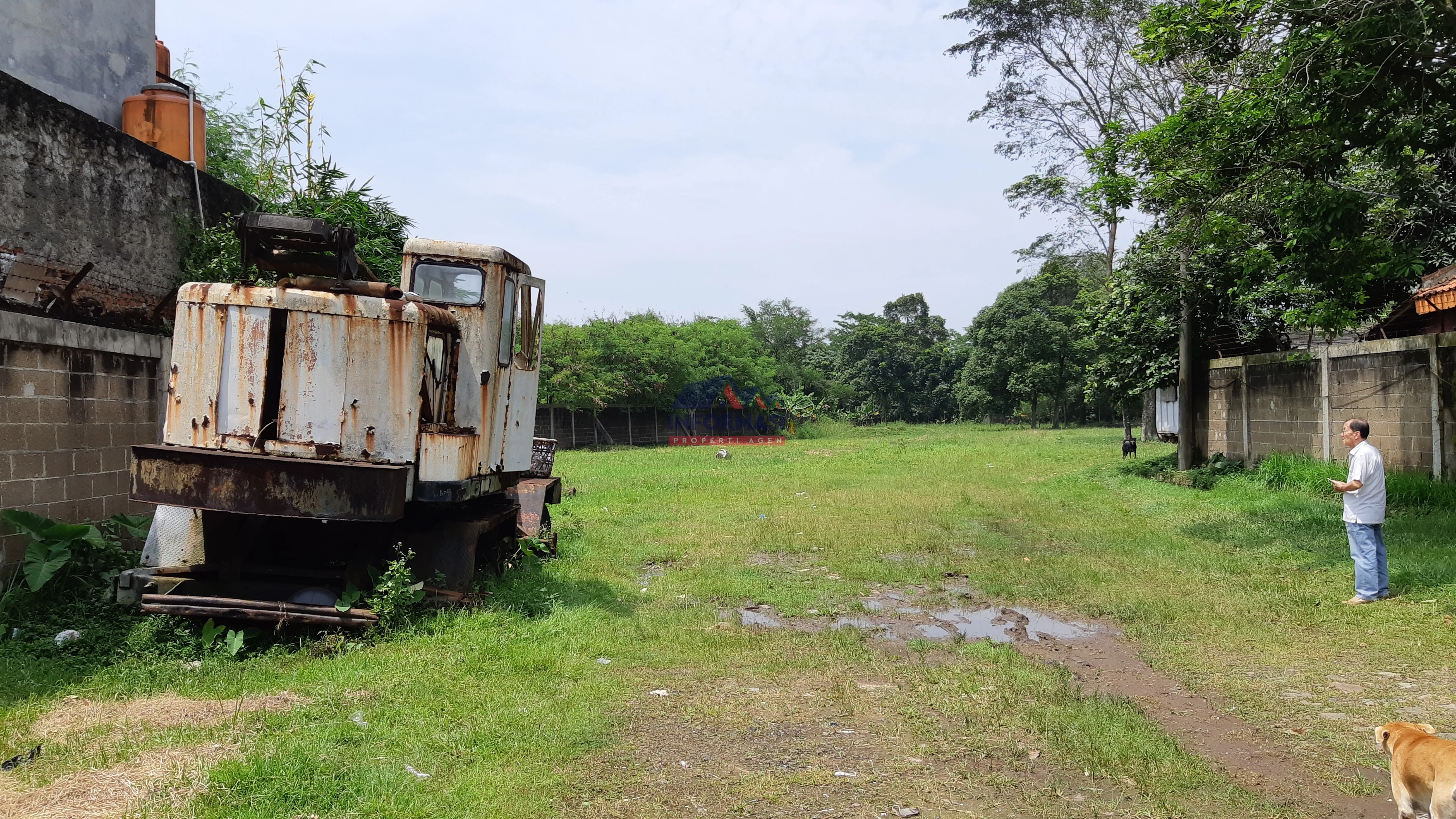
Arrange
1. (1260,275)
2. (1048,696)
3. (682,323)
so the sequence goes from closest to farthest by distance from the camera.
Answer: (1048,696) < (1260,275) < (682,323)

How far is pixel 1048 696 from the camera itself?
514cm

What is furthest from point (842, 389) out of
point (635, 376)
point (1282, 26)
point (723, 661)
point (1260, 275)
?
point (723, 661)

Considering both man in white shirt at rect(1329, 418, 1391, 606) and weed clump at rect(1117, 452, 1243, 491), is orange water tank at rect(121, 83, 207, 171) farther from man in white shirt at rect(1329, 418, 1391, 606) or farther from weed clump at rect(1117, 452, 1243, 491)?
weed clump at rect(1117, 452, 1243, 491)

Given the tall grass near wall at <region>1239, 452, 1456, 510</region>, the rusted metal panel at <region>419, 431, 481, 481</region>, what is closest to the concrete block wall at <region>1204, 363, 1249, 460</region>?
Result: the tall grass near wall at <region>1239, 452, 1456, 510</region>

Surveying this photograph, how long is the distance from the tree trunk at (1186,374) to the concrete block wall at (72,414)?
1494cm

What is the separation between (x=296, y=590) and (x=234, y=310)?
1.89m

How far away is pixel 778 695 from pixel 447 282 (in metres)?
3.97

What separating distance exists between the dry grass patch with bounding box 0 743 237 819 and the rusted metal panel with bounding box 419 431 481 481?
2539 mm

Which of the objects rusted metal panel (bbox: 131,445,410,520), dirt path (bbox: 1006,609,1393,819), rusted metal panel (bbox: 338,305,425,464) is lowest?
dirt path (bbox: 1006,609,1393,819)

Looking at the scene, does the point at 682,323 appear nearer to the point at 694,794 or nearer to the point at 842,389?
the point at 842,389

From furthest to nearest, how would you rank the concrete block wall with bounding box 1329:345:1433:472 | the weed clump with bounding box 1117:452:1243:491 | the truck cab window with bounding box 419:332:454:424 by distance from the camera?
the weed clump with bounding box 1117:452:1243:491
the concrete block wall with bounding box 1329:345:1433:472
the truck cab window with bounding box 419:332:454:424

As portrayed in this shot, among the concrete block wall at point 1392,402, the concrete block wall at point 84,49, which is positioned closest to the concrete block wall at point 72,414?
the concrete block wall at point 84,49

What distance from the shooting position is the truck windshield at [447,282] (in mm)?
7117

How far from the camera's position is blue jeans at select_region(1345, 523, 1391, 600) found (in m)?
7.32
